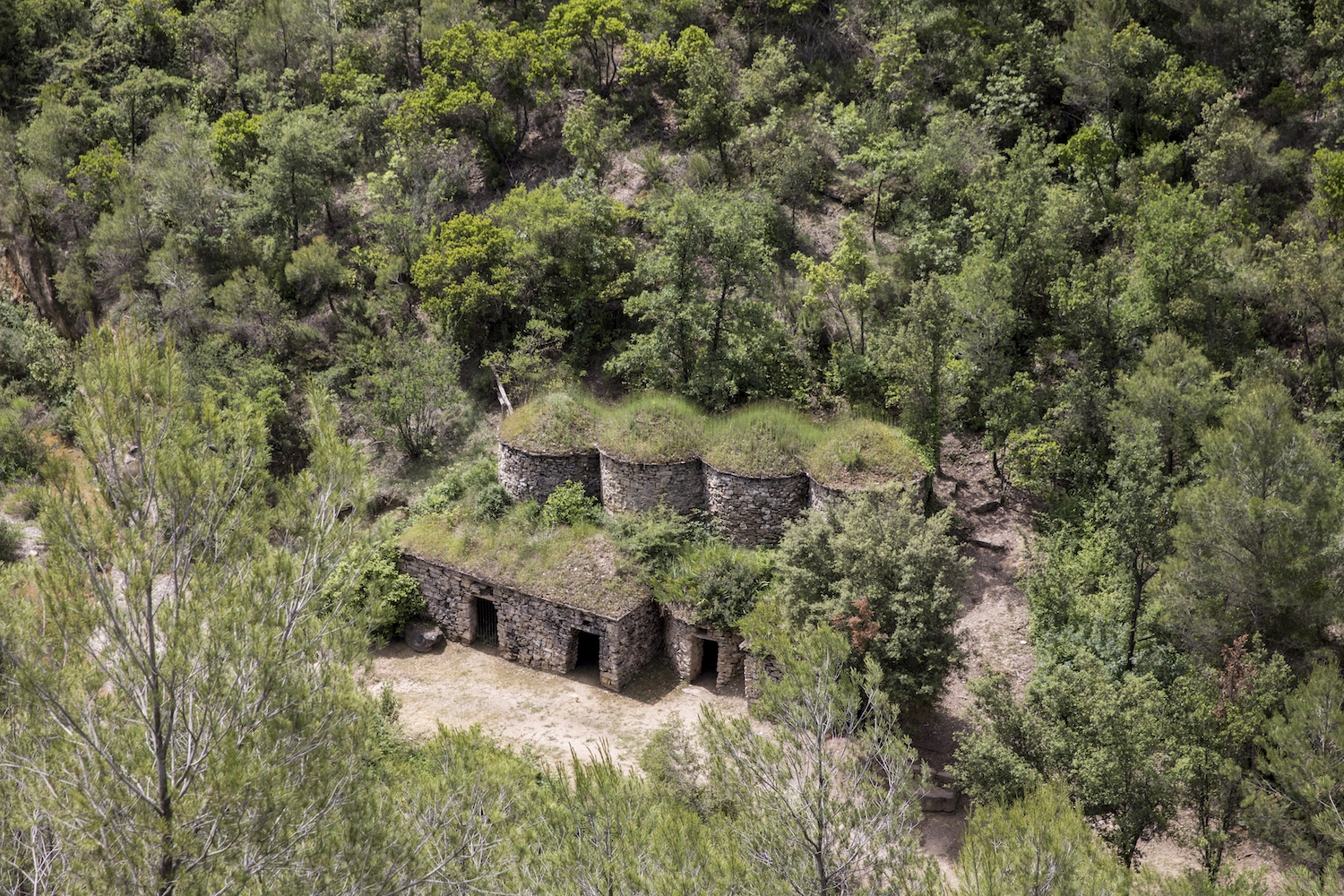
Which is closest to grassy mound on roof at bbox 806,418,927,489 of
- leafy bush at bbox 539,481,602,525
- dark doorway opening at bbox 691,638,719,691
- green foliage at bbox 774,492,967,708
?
green foliage at bbox 774,492,967,708

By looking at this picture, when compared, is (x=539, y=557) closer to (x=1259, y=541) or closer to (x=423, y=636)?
(x=423, y=636)

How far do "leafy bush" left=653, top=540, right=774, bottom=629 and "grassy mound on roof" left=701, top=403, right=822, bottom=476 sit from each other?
1883mm

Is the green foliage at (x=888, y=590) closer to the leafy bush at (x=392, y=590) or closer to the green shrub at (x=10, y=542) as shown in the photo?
the leafy bush at (x=392, y=590)

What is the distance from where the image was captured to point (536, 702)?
21094mm

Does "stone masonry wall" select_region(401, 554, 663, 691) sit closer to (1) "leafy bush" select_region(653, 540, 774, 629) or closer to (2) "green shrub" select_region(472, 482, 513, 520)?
(1) "leafy bush" select_region(653, 540, 774, 629)

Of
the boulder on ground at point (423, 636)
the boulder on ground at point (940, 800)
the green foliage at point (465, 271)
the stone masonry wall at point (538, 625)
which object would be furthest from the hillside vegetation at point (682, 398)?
the boulder on ground at point (940, 800)

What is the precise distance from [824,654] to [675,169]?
67.5 ft

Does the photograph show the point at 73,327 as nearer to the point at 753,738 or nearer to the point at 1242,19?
the point at 753,738

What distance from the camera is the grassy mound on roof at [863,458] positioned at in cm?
2134

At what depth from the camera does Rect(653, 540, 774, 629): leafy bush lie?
67.8 feet

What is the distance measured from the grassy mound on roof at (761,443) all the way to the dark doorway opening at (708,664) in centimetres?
378

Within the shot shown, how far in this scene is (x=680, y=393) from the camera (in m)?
24.1

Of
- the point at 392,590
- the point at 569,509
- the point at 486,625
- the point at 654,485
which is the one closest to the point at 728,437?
the point at 654,485

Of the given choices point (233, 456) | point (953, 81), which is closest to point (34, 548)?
point (233, 456)
